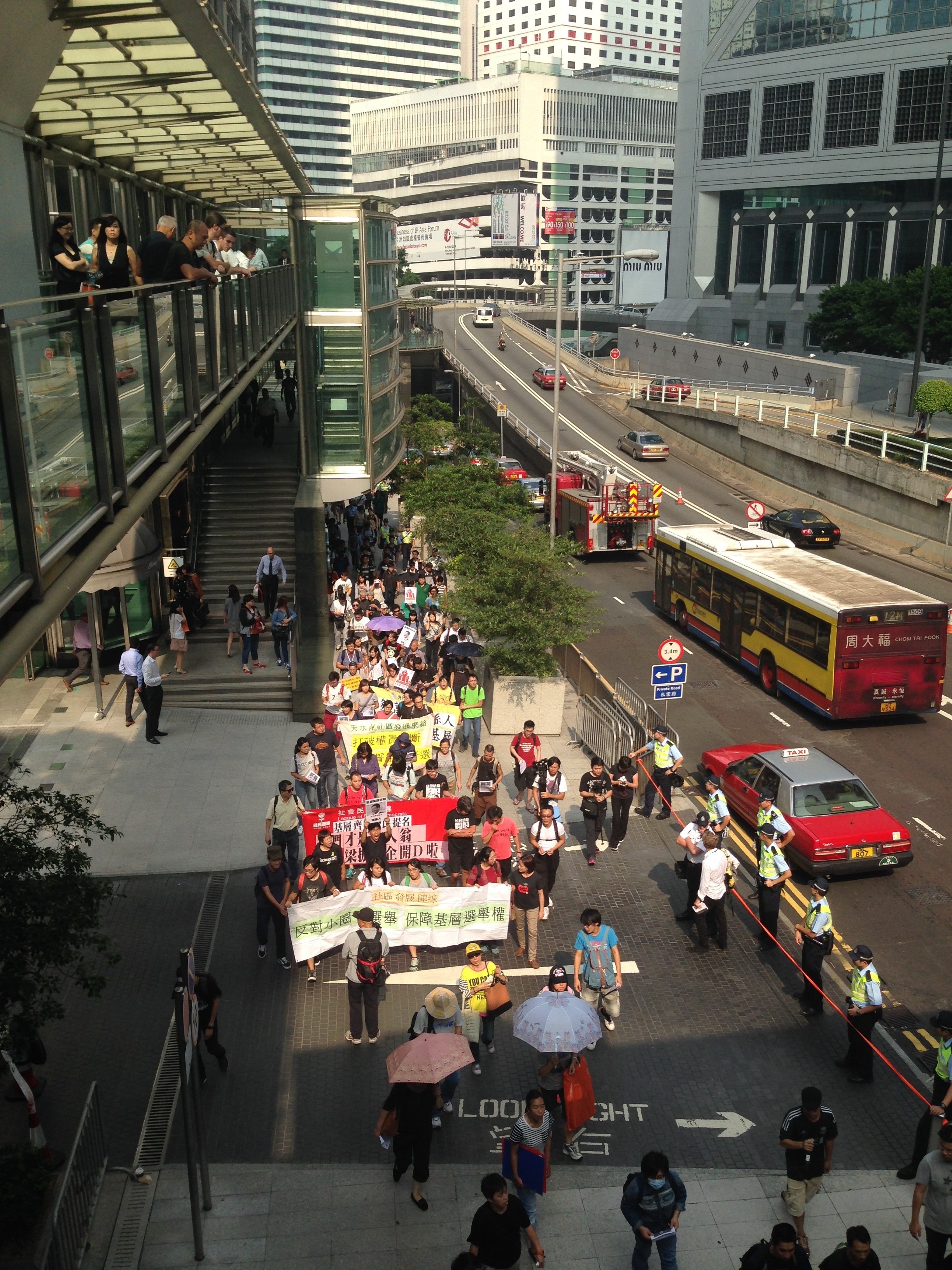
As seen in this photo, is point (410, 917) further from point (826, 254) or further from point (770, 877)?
point (826, 254)

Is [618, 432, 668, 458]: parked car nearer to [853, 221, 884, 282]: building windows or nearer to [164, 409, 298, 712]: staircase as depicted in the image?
[164, 409, 298, 712]: staircase

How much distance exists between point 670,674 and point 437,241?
489ft

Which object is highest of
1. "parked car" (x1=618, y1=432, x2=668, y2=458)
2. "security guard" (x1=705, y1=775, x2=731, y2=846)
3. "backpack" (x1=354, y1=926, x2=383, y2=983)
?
"backpack" (x1=354, y1=926, x2=383, y2=983)

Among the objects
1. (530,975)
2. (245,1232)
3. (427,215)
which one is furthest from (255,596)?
(427,215)

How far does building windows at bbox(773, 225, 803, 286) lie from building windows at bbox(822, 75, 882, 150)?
671 cm

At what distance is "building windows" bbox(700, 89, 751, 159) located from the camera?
74.1 meters

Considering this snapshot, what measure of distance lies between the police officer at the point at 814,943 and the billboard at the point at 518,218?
14518cm

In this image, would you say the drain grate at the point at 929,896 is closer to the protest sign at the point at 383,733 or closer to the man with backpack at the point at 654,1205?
the protest sign at the point at 383,733

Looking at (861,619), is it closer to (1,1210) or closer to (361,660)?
(361,660)

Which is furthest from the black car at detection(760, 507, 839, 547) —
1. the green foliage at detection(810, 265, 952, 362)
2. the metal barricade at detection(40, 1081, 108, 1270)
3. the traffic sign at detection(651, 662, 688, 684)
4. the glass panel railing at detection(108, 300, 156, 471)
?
the metal barricade at detection(40, 1081, 108, 1270)

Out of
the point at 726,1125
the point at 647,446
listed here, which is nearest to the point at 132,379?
the point at 726,1125

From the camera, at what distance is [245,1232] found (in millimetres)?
8781

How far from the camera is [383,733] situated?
17766 millimetres

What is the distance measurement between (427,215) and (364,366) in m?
155
